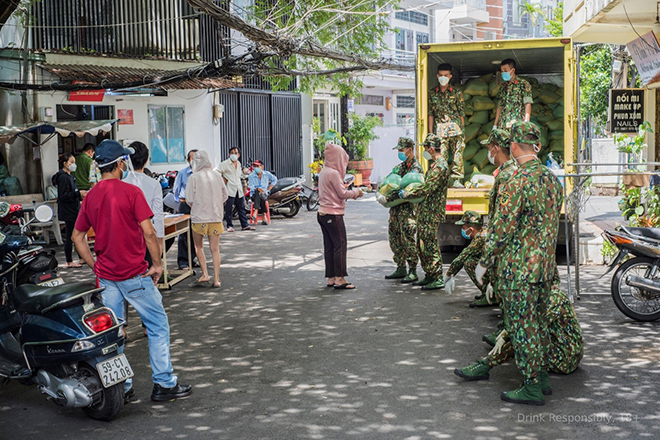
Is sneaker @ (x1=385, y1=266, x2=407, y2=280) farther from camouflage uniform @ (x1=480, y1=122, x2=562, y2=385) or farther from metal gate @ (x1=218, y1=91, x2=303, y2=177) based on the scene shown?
metal gate @ (x1=218, y1=91, x2=303, y2=177)

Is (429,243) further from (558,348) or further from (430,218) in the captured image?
(558,348)

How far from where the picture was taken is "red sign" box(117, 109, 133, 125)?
1706 centimetres

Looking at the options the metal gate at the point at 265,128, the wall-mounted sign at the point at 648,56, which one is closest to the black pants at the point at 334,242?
the wall-mounted sign at the point at 648,56

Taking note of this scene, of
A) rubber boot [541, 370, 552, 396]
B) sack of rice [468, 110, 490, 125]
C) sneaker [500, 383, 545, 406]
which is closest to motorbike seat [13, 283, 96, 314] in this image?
sneaker [500, 383, 545, 406]

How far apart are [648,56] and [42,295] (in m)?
8.85

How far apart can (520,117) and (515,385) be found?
6.30m

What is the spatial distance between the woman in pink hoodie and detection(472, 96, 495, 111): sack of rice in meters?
3.72

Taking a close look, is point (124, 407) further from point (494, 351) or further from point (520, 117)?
point (520, 117)

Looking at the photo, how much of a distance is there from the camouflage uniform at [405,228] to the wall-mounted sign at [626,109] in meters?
4.60

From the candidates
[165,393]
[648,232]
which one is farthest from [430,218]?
[165,393]

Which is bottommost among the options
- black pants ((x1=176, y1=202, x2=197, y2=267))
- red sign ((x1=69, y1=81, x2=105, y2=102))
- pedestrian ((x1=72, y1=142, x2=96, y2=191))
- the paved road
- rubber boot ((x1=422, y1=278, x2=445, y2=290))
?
the paved road

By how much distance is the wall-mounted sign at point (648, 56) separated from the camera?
33.0 feet

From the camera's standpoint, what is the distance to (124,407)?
208 inches

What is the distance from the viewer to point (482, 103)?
12.0 metres
